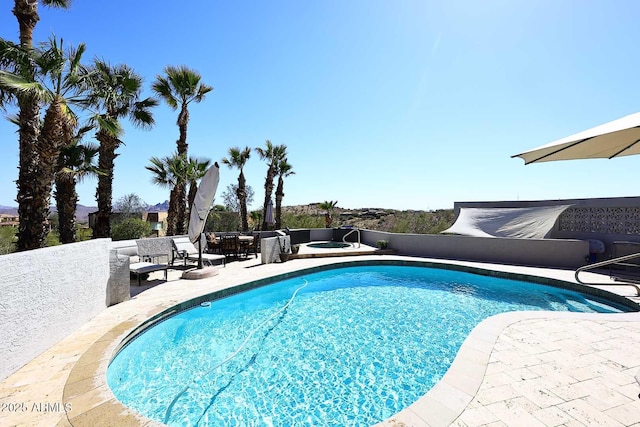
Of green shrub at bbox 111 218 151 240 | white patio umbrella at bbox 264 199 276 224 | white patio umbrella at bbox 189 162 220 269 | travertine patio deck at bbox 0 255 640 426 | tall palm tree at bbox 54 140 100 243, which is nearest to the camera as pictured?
travertine patio deck at bbox 0 255 640 426

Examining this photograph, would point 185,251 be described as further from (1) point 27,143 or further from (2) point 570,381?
(2) point 570,381

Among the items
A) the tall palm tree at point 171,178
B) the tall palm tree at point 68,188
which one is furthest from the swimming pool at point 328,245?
the tall palm tree at point 68,188

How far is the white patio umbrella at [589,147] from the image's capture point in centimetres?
319

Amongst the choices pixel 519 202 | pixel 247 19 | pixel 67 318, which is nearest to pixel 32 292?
pixel 67 318

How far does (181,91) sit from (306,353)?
14.3 metres

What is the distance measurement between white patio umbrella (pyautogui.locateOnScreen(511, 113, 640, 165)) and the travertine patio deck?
2.64 metres

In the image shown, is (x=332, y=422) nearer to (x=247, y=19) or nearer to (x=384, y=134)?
(x=247, y=19)

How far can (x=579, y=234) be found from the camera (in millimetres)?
10156

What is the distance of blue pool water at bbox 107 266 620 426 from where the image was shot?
3.11 metres

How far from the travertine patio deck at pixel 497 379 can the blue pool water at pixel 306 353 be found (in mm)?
584

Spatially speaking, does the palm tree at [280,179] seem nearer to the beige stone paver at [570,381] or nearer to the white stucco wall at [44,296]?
the white stucco wall at [44,296]

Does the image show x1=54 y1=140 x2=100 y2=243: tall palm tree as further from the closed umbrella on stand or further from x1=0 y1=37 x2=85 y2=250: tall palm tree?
the closed umbrella on stand

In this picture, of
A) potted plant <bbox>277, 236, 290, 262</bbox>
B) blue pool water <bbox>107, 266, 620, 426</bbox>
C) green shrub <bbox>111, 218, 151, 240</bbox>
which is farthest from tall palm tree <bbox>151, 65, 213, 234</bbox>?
blue pool water <bbox>107, 266, 620, 426</bbox>

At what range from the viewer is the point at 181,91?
13648 millimetres
